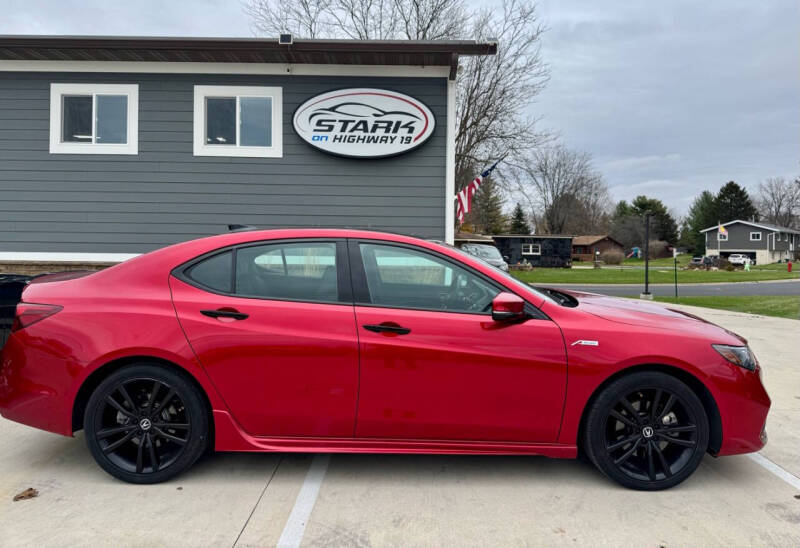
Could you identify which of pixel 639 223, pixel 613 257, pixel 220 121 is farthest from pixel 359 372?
pixel 639 223

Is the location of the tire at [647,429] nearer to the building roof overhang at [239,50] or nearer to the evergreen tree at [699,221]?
the building roof overhang at [239,50]

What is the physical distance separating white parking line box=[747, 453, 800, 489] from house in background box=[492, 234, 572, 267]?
4486 centimetres

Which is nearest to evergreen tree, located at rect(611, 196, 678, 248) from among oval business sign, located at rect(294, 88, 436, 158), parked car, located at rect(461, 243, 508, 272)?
parked car, located at rect(461, 243, 508, 272)

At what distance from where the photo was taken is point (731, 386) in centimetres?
301

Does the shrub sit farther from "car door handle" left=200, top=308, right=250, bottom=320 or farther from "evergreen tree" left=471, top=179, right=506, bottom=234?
"car door handle" left=200, top=308, right=250, bottom=320

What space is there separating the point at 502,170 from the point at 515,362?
65.6 feet

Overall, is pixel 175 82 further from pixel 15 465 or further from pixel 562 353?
pixel 562 353

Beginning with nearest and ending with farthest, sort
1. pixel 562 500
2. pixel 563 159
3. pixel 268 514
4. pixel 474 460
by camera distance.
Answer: pixel 268 514
pixel 562 500
pixel 474 460
pixel 563 159

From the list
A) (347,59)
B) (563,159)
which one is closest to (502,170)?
(347,59)

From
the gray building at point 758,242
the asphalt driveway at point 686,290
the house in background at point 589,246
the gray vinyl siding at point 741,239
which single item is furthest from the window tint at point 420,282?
the gray vinyl siding at point 741,239

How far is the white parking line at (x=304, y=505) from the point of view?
2.50m

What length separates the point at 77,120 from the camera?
9133 mm

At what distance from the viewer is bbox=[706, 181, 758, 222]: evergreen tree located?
74.2 m

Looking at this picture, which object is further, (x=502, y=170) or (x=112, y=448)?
(x=502, y=170)
